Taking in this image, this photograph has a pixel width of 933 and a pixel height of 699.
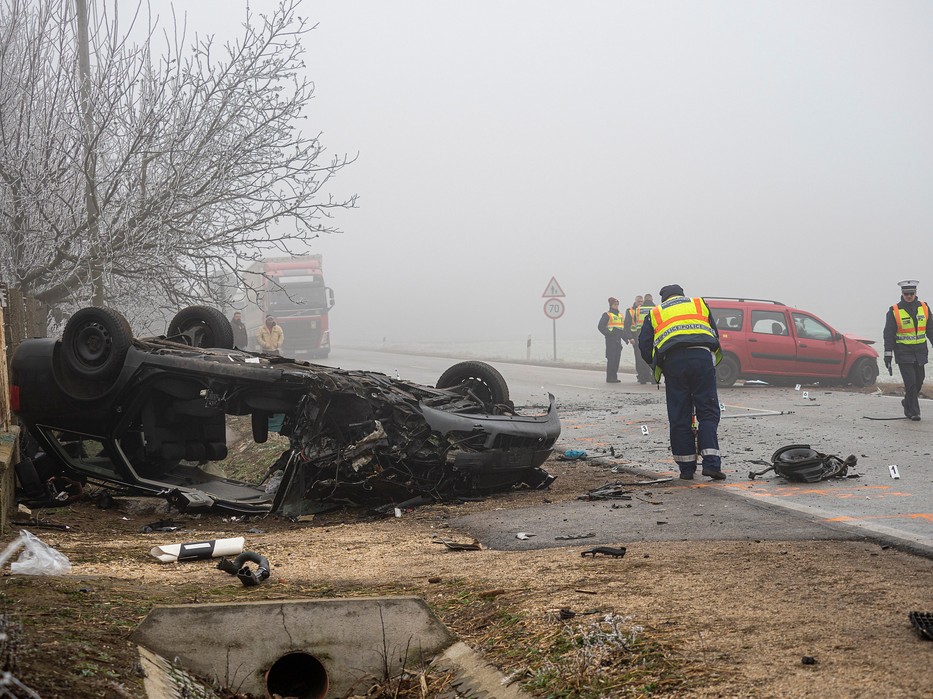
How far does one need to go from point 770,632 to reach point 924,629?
0.54 metres

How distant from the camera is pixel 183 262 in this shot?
45.1 feet

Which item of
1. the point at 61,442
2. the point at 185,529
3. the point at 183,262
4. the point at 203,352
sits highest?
the point at 183,262

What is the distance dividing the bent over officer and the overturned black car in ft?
4.91

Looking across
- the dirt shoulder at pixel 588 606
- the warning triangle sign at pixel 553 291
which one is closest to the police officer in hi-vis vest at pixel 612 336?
the warning triangle sign at pixel 553 291

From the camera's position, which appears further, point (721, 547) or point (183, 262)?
point (183, 262)

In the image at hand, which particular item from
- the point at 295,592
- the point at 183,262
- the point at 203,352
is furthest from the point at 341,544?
the point at 183,262

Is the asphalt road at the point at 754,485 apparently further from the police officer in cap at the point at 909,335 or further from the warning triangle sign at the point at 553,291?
the warning triangle sign at the point at 553,291

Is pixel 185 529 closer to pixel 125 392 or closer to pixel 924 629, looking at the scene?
pixel 125 392

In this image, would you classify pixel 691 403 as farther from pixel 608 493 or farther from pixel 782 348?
pixel 782 348

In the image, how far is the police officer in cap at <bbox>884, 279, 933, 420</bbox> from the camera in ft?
45.4

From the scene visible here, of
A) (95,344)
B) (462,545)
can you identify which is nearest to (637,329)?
(95,344)

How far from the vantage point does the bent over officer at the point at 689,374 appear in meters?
9.10

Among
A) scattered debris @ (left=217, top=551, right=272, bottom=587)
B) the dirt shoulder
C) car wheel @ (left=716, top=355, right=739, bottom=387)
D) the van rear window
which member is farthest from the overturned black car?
the van rear window

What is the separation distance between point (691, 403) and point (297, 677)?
5882 mm
